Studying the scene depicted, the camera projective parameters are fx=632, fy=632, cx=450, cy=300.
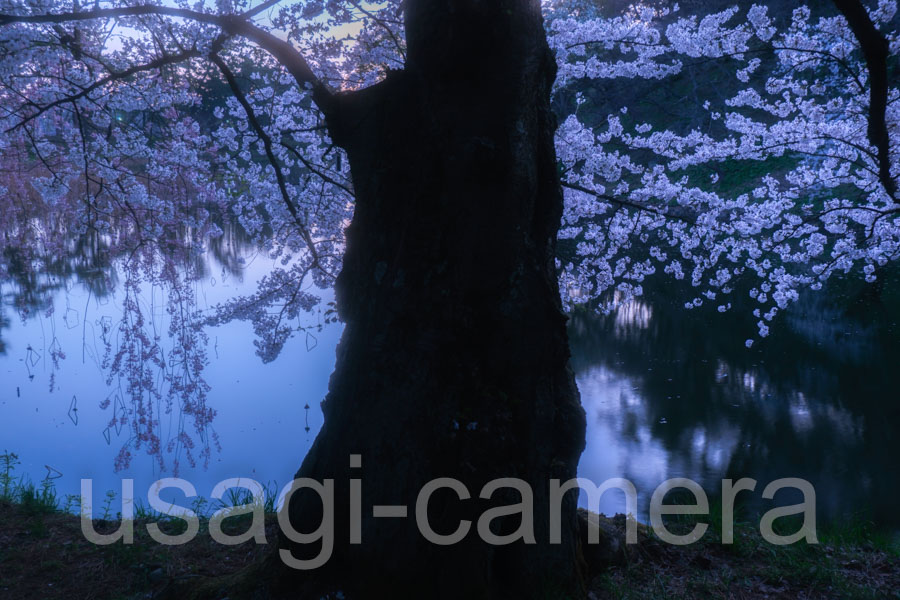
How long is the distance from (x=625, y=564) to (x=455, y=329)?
142 centimetres

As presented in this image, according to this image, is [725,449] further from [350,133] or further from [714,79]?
[714,79]

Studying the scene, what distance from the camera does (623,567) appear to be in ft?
9.51

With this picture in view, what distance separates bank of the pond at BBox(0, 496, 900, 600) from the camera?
2756 mm

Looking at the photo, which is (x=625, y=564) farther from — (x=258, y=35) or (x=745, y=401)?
(x=745, y=401)

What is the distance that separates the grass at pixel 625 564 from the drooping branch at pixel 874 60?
198cm

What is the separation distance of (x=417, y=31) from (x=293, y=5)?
2.45 m

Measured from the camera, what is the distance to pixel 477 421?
2.47 metres

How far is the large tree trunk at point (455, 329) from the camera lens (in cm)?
245

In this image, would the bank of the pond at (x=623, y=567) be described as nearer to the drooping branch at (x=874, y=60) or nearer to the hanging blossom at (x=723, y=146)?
the drooping branch at (x=874, y=60)

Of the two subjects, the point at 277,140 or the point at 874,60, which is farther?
the point at 277,140

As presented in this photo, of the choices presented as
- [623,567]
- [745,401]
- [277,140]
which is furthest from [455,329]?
[745,401]

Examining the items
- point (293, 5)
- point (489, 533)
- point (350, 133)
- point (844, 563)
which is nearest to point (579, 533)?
point (489, 533)

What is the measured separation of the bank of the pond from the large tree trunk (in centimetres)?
52

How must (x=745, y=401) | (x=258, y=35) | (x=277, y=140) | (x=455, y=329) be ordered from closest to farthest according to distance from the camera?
(x=455, y=329)
(x=258, y=35)
(x=277, y=140)
(x=745, y=401)
